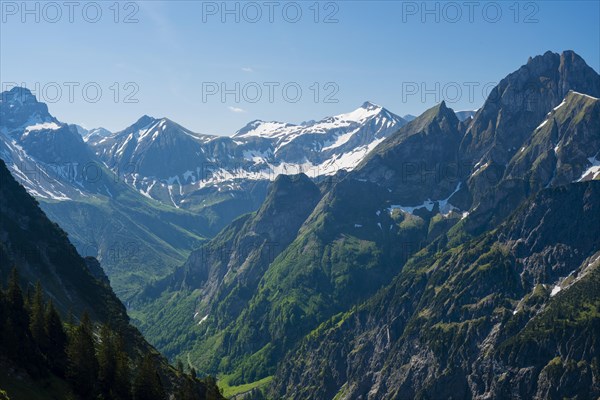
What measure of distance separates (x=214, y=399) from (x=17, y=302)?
→ 125 ft

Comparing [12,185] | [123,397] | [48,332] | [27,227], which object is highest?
[12,185]

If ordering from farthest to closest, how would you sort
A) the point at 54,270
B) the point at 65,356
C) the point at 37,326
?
the point at 54,270
the point at 65,356
the point at 37,326

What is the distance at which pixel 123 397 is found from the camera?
92938mm

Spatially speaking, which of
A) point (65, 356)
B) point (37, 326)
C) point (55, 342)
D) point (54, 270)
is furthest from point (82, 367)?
point (54, 270)

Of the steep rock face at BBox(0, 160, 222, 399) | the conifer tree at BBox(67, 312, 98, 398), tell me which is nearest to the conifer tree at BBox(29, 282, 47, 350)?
the conifer tree at BBox(67, 312, 98, 398)

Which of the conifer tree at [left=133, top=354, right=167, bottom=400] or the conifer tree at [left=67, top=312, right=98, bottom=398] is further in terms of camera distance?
the conifer tree at [left=133, top=354, right=167, bottom=400]

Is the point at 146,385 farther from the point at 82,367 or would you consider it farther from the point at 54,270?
the point at 54,270

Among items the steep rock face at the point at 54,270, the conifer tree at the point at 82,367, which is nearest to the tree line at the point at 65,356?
the conifer tree at the point at 82,367

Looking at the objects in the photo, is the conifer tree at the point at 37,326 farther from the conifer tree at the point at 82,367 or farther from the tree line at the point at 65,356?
the conifer tree at the point at 82,367

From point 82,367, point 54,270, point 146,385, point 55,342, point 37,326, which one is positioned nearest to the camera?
point 82,367

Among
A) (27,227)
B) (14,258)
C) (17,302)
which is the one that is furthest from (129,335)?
(17,302)

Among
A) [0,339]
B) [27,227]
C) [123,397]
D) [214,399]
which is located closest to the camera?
[0,339]

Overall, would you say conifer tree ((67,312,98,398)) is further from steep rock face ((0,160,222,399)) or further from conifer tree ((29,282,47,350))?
steep rock face ((0,160,222,399))

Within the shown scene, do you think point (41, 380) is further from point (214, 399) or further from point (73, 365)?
point (214, 399)
